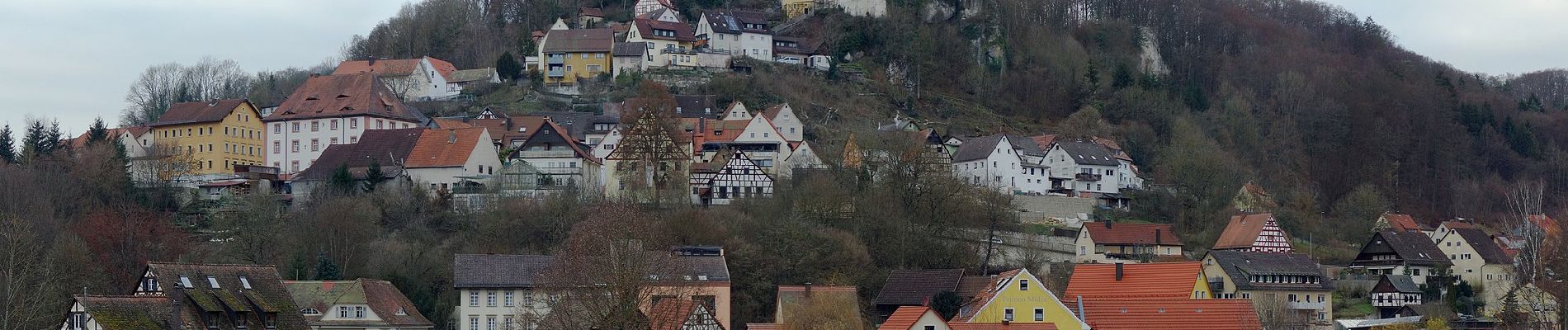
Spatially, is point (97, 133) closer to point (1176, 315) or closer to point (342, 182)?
point (342, 182)

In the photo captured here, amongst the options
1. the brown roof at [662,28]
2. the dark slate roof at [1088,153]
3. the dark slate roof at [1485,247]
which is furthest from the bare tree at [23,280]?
the dark slate roof at [1485,247]

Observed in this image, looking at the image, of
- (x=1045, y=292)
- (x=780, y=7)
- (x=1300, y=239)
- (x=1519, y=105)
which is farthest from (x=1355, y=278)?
(x=1519, y=105)

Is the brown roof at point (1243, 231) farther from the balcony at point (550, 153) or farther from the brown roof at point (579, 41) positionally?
the brown roof at point (579, 41)

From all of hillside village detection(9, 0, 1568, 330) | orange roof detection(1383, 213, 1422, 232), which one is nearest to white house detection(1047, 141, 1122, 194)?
hillside village detection(9, 0, 1568, 330)

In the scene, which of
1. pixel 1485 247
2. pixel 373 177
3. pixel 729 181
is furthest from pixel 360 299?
pixel 1485 247

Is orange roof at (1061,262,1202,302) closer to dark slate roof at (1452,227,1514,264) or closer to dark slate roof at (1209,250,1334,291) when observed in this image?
dark slate roof at (1209,250,1334,291)

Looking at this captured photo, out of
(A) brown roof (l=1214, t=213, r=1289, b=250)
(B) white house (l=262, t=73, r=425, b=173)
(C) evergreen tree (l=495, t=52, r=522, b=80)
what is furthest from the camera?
(C) evergreen tree (l=495, t=52, r=522, b=80)

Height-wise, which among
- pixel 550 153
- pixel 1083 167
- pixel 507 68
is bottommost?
pixel 1083 167
